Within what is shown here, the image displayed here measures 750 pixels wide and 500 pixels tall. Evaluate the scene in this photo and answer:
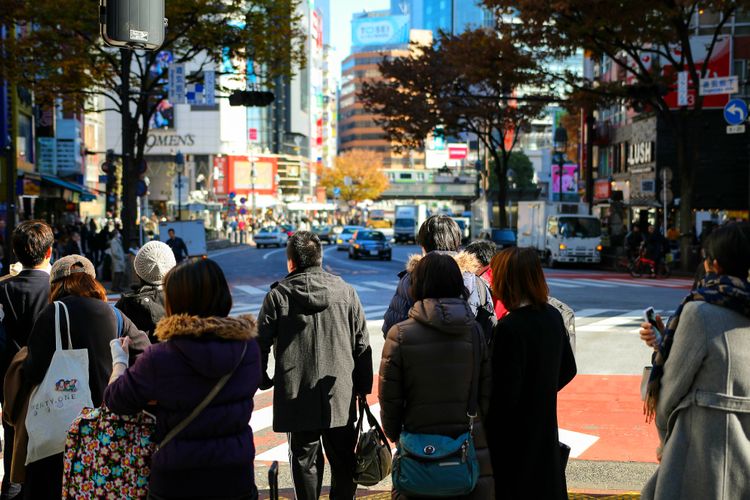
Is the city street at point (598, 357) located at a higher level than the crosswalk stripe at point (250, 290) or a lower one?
higher

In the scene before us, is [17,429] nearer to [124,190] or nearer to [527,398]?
[527,398]

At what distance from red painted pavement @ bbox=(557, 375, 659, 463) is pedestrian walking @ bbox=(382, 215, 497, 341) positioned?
251 cm

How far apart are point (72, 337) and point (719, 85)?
24659mm

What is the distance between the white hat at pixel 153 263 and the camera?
18.4 feet

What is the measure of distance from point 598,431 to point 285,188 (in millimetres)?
126193

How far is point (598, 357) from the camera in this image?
12.8 meters

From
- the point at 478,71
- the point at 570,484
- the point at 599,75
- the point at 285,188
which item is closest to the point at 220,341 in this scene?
the point at 570,484

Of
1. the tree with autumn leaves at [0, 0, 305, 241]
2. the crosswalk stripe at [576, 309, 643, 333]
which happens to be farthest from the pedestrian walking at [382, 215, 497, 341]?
the tree with autumn leaves at [0, 0, 305, 241]

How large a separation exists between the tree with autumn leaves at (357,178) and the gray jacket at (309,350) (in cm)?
12891

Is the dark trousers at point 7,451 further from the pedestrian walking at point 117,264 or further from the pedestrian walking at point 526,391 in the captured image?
the pedestrian walking at point 117,264

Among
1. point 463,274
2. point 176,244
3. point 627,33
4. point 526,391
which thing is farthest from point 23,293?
point 627,33

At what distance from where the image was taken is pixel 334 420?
17.9 feet

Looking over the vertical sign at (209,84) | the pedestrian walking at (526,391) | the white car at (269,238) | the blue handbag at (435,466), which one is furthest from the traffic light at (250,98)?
the white car at (269,238)

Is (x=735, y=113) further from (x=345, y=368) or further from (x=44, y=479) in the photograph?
(x=44, y=479)
